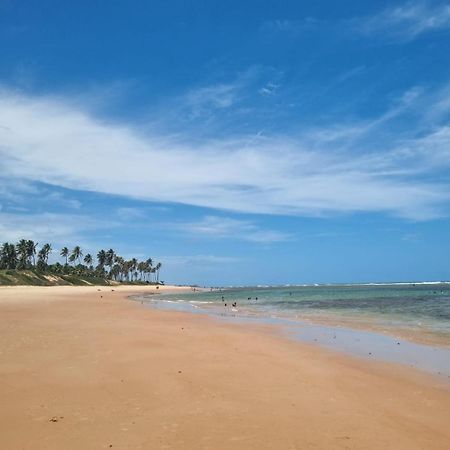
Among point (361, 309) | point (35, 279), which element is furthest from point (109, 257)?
point (361, 309)

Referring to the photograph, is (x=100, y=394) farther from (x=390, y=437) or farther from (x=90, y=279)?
(x=90, y=279)

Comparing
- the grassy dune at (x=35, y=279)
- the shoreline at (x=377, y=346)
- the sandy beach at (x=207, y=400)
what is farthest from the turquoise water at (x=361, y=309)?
the grassy dune at (x=35, y=279)

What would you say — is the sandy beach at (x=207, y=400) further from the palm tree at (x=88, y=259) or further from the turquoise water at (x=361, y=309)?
the palm tree at (x=88, y=259)

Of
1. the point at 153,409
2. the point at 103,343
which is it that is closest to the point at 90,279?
the point at 103,343

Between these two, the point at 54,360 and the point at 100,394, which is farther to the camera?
the point at 54,360

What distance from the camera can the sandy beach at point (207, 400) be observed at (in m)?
7.15

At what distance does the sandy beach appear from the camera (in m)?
7.15

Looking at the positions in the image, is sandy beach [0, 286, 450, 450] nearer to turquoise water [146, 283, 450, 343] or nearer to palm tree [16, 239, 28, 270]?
turquoise water [146, 283, 450, 343]

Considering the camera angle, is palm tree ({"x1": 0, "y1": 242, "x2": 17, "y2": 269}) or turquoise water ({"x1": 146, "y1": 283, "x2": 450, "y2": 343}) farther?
palm tree ({"x1": 0, "y1": 242, "x2": 17, "y2": 269})

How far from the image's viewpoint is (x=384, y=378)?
12336mm

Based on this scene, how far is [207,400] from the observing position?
9258 millimetres

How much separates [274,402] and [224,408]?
1.25 meters

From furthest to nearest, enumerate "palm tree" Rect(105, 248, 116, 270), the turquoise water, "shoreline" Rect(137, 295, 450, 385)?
"palm tree" Rect(105, 248, 116, 270), the turquoise water, "shoreline" Rect(137, 295, 450, 385)

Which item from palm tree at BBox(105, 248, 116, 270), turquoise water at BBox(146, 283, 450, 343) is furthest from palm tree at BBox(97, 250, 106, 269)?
turquoise water at BBox(146, 283, 450, 343)
